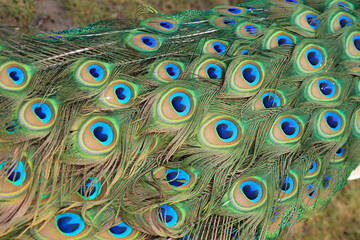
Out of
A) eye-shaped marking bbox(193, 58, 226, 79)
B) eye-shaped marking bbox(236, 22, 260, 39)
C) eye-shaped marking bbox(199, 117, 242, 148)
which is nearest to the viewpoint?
eye-shaped marking bbox(199, 117, 242, 148)

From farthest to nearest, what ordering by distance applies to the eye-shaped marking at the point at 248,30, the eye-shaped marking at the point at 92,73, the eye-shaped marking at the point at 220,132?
the eye-shaped marking at the point at 248,30
the eye-shaped marking at the point at 220,132
the eye-shaped marking at the point at 92,73

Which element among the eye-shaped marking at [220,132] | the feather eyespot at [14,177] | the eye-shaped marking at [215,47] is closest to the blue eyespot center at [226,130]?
the eye-shaped marking at [220,132]

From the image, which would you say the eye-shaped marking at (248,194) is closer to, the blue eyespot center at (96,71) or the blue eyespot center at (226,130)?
the blue eyespot center at (226,130)

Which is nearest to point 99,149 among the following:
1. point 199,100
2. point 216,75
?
point 199,100

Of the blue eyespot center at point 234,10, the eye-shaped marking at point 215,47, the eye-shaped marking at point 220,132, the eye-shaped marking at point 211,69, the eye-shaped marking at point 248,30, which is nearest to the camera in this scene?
the eye-shaped marking at point 220,132

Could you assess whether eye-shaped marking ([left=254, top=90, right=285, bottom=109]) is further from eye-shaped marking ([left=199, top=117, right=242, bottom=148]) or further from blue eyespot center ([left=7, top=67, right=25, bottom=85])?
blue eyespot center ([left=7, top=67, right=25, bottom=85])

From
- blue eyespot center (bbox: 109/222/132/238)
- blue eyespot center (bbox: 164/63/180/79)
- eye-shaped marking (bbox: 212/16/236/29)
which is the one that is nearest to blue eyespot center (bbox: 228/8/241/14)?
eye-shaped marking (bbox: 212/16/236/29)

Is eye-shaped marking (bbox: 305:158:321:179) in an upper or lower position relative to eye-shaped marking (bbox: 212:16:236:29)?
lower
